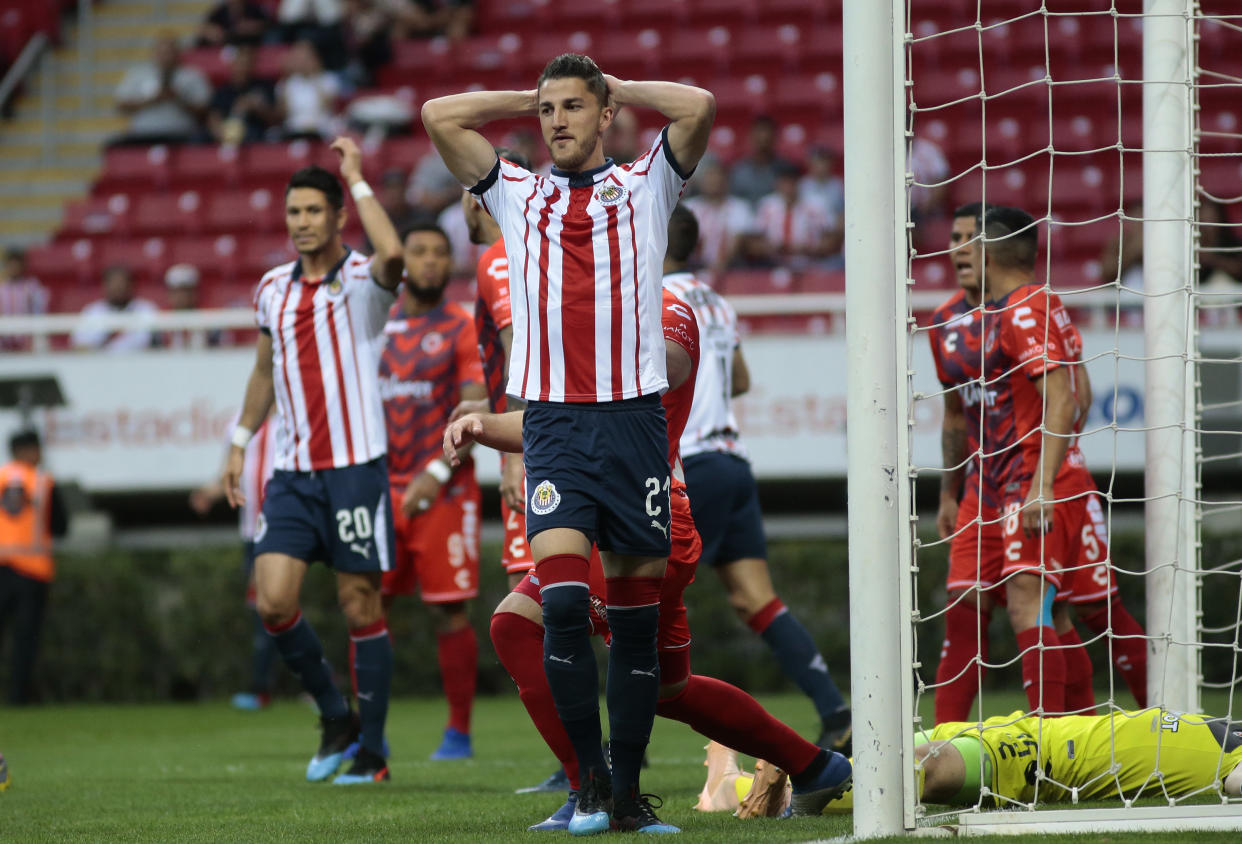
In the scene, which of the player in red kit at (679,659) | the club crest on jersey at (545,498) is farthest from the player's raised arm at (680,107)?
the club crest on jersey at (545,498)

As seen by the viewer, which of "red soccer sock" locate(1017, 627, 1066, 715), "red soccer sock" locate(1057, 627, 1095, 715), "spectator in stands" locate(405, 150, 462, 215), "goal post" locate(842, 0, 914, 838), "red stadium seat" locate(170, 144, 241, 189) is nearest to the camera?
"goal post" locate(842, 0, 914, 838)

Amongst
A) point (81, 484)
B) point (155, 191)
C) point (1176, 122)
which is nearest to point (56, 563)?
point (81, 484)

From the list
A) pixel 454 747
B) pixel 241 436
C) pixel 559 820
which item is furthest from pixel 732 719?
pixel 454 747

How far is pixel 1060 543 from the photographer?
5.43m

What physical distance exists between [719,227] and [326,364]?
23.3ft

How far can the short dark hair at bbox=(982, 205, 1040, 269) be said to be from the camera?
17.9ft

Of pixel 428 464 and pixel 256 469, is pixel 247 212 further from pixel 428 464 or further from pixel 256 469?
pixel 428 464

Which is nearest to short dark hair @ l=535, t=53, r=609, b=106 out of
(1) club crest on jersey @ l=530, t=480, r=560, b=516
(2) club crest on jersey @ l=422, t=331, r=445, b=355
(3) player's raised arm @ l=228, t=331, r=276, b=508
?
(1) club crest on jersey @ l=530, t=480, r=560, b=516

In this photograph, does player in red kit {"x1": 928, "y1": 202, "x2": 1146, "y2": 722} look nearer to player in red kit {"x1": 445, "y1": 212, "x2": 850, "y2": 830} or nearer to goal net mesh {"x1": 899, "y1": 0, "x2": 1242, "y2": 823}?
goal net mesh {"x1": 899, "y1": 0, "x2": 1242, "y2": 823}

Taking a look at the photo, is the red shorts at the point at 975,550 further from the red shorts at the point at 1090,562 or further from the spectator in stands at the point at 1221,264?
the spectator in stands at the point at 1221,264

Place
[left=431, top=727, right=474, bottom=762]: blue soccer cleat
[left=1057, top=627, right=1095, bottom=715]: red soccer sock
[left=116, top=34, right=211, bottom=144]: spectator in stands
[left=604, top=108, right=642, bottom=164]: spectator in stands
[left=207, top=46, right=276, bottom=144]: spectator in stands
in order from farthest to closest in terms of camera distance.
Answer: [left=116, top=34, right=211, bottom=144]: spectator in stands
[left=207, top=46, right=276, bottom=144]: spectator in stands
[left=604, top=108, right=642, bottom=164]: spectator in stands
[left=431, top=727, right=474, bottom=762]: blue soccer cleat
[left=1057, top=627, right=1095, bottom=715]: red soccer sock

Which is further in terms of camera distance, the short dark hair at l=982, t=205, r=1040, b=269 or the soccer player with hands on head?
the soccer player with hands on head

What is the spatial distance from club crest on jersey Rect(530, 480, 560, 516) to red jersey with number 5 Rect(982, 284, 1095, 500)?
6.65ft

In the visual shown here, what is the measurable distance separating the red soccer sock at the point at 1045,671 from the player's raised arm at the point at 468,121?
2432 mm
